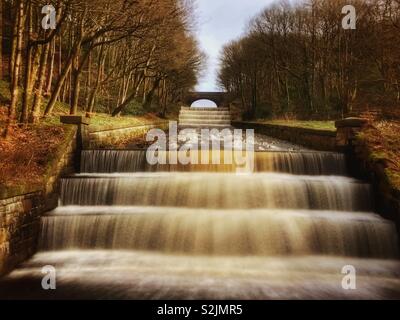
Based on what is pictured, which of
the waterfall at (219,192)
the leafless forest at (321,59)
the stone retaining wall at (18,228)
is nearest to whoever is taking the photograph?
the stone retaining wall at (18,228)

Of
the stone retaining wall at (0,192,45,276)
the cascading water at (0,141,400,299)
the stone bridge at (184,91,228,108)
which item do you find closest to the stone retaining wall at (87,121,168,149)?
the cascading water at (0,141,400,299)

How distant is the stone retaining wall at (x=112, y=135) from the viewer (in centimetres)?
1516

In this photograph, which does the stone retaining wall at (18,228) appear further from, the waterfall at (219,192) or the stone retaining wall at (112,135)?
the stone retaining wall at (112,135)

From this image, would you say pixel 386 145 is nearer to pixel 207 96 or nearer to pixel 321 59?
pixel 321 59

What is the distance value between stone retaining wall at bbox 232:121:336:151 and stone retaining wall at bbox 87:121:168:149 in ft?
28.9

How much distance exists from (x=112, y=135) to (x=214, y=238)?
10.8 metres

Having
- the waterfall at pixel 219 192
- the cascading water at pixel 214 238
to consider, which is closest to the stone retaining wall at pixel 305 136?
the cascading water at pixel 214 238

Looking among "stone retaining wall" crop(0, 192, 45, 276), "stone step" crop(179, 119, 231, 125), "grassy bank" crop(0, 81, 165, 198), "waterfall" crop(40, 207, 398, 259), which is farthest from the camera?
"stone step" crop(179, 119, 231, 125)

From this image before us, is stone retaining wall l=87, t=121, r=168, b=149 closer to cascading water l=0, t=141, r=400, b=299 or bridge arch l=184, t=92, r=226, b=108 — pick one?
cascading water l=0, t=141, r=400, b=299

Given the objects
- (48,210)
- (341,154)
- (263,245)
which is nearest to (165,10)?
(341,154)

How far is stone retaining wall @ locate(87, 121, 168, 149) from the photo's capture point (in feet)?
49.7

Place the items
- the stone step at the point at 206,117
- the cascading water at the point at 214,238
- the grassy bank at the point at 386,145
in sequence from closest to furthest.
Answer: the cascading water at the point at 214,238, the grassy bank at the point at 386,145, the stone step at the point at 206,117

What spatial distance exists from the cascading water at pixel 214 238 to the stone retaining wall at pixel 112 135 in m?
3.06

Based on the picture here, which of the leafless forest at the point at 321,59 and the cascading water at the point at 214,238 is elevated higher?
the leafless forest at the point at 321,59
